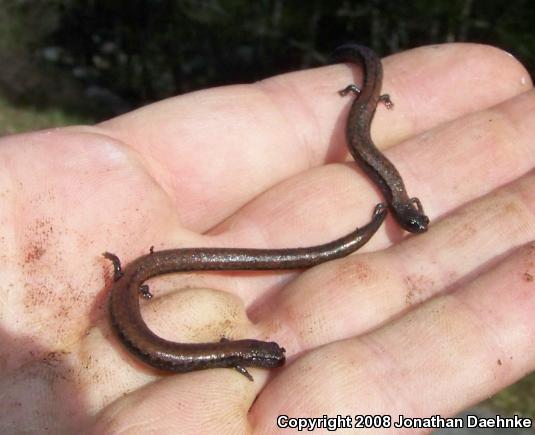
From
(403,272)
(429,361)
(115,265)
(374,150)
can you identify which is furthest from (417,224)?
(115,265)

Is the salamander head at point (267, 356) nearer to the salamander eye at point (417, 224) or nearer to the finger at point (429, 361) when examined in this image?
the finger at point (429, 361)

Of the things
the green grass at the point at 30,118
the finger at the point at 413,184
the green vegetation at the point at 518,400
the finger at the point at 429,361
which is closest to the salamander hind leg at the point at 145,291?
the finger at the point at 413,184

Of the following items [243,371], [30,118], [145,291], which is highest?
[243,371]

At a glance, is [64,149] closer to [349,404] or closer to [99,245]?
[99,245]

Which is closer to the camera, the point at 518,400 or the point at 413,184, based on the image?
the point at 413,184

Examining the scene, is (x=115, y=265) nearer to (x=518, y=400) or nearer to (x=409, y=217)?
(x=409, y=217)
